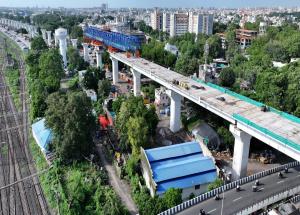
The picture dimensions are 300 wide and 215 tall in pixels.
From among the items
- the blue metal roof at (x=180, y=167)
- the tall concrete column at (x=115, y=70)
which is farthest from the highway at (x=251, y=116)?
the tall concrete column at (x=115, y=70)

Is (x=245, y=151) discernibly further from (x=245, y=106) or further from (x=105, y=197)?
(x=105, y=197)

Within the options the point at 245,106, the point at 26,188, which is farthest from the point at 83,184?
the point at 245,106

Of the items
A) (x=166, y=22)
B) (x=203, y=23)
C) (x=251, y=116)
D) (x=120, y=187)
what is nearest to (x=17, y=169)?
(x=120, y=187)

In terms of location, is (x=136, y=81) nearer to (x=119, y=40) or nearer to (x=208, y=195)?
(x=119, y=40)

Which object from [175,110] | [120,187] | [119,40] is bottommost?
[120,187]

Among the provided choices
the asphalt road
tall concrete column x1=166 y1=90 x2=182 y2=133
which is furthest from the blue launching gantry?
the asphalt road

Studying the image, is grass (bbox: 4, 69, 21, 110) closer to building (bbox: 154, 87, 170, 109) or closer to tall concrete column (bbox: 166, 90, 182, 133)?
building (bbox: 154, 87, 170, 109)

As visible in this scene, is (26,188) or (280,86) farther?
(280,86)
